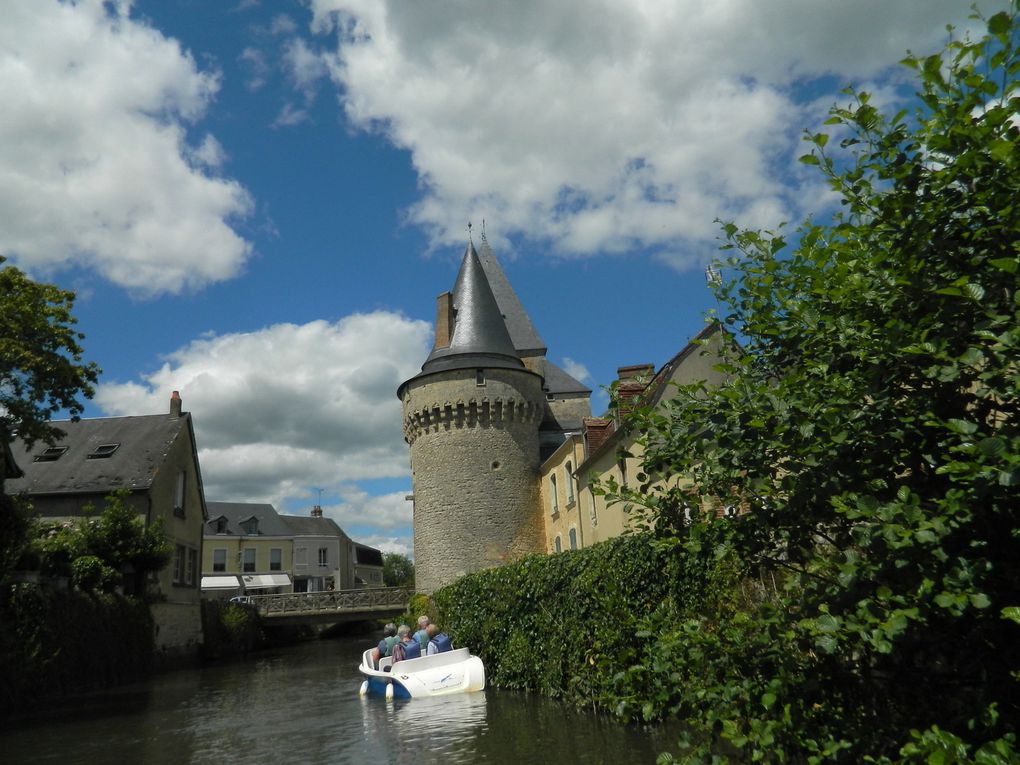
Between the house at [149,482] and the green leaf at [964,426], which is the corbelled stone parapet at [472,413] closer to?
the house at [149,482]

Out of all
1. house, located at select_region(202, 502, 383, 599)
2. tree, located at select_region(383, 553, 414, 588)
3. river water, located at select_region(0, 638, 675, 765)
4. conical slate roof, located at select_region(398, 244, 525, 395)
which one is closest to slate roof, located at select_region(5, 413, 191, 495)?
river water, located at select_region(0, 638, 675, 765)

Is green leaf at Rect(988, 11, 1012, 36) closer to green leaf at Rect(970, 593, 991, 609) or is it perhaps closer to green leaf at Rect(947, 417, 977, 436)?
green leaf at Rect(947, 417, 977, 436)

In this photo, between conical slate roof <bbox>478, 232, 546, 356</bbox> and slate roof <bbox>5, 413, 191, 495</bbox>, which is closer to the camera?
slate roof <bbox>5, 413, 191, 495</bbox>

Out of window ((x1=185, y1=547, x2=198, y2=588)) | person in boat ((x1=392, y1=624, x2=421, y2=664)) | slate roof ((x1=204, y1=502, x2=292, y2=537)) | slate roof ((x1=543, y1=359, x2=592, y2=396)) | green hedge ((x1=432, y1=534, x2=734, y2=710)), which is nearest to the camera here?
green hedge ((x1=432, y1=534, x2=734, y2=710))

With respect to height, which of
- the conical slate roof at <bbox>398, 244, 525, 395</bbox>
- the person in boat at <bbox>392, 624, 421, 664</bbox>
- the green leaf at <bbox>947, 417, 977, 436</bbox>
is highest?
the conical slate roof at <bbox>398, 244, 525, 395</bbox>

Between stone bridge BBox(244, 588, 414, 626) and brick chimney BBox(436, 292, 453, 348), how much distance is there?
1282 centimetres

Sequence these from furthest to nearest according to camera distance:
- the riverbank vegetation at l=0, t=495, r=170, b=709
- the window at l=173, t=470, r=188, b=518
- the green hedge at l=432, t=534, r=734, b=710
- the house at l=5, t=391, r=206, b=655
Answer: the window at l=173, t=470, r=188, b=518 < the house at l=5, t=391, r=206, b=655 < the riverbank vegetation at l=0, t=495, r=170, b=709 < the green hedge at l=432, t=534, r=734, b=710

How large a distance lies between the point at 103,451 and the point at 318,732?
18166mm

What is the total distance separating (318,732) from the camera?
11.4 metres

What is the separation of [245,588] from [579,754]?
49.5 metres

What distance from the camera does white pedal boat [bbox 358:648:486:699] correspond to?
13969 millimetres

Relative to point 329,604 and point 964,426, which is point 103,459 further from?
point 964,426

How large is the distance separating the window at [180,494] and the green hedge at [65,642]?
491 centimetres

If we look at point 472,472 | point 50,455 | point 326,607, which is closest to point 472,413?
point 472,472
